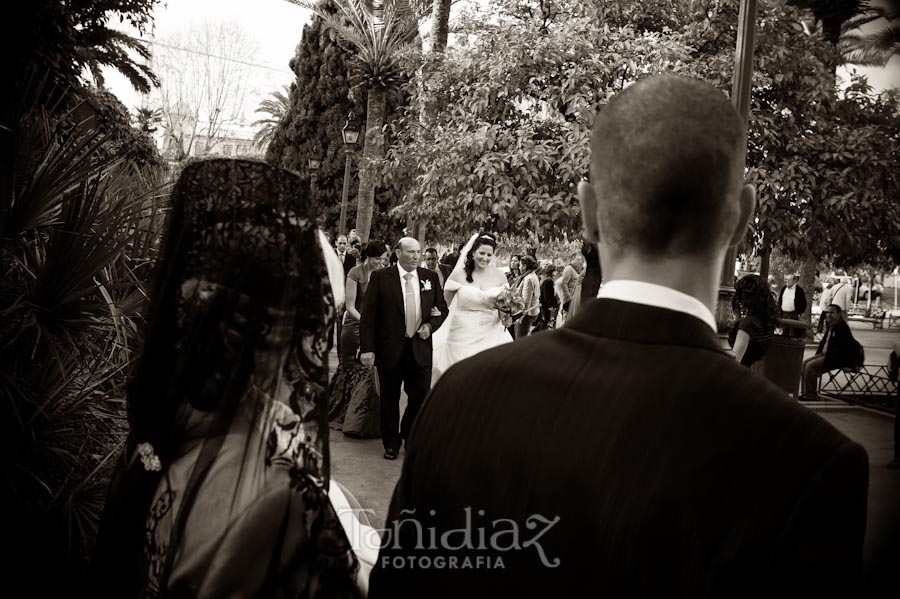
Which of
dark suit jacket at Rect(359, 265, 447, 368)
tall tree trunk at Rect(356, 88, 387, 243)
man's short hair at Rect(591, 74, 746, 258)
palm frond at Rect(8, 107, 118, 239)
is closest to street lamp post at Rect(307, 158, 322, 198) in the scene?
tall tree trunk at Rect(356, 88, 387, 243)

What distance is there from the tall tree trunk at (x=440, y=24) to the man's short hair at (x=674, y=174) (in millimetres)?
17714

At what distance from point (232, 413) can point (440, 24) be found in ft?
58.5

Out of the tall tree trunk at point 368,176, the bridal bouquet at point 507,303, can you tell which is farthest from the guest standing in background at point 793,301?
the tall tree trunk at point 368,176

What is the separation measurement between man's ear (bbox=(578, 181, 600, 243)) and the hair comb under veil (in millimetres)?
904

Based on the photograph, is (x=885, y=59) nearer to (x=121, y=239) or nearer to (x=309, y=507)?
(x=309, y=507)

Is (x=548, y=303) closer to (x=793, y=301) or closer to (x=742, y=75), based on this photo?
(x=793, y=301)

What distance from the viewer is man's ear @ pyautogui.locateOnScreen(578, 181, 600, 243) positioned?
4.74 feet

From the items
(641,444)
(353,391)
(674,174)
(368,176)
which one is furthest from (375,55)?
(641,444)

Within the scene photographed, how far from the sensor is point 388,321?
24.7 feet

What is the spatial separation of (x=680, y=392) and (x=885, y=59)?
3.35 feet

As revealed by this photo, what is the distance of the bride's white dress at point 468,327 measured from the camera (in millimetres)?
8680

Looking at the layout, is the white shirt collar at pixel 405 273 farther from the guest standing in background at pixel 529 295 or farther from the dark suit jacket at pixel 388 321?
the guest standing in background at pixel 529 295

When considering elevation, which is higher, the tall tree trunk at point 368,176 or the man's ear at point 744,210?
the tall tree trunk at point 368,176

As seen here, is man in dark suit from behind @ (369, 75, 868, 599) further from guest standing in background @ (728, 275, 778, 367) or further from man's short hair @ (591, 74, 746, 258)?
guest standing in background @ (728, 275, 778, 367)
